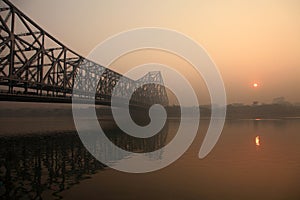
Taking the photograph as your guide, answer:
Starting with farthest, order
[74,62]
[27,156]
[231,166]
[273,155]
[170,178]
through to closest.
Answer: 1. [74,62]
2. [273,155]
3. [27,156]
4. [231,166]
5. [170,178]

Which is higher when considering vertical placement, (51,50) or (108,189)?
(51,50)

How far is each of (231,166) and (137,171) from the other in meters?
6.26

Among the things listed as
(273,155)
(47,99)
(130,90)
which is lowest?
(273,155)

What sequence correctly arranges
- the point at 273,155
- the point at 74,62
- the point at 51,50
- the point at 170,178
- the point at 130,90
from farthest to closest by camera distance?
1. the point at 130,90
2. the point at 74,62
3. the point at 51,50
4. the point at 273,155
5. the point at 170,178

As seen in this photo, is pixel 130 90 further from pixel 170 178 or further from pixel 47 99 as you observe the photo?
pixel 170 178

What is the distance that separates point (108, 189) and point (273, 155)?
1618 centimetres

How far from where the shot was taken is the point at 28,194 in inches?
421

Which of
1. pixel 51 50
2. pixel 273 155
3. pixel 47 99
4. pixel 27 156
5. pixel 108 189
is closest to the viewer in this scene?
pixel 108 189

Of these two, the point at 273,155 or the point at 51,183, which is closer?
the point at 51,183

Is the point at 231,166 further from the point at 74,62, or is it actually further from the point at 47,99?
the point at 74,62

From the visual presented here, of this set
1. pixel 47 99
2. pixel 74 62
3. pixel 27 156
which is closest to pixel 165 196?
pixel 27 156

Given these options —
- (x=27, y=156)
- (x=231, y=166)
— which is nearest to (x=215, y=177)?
(x=231, y=166)

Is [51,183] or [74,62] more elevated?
[74,62]

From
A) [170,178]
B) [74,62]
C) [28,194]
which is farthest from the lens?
[74,62]
